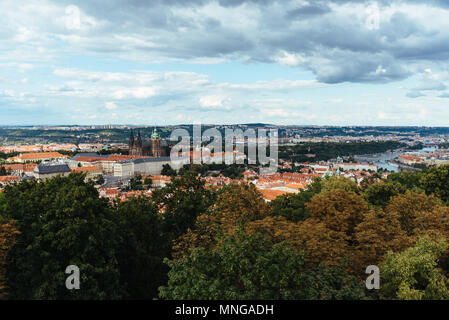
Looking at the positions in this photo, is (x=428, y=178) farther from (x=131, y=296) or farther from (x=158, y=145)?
Answer: (x=158, y=145)

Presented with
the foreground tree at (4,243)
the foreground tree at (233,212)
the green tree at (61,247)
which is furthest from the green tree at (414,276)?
the foreground tree at (4,243)

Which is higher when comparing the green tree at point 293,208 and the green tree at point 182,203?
the green tree at point 182,203

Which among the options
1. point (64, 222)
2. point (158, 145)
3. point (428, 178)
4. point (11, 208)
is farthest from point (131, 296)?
point (158, 145)

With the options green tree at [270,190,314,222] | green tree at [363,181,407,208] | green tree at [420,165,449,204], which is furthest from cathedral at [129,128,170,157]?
green tree at [363,181,407,208]

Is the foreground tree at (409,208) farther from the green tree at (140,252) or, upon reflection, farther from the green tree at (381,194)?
the green tree at (140,252)

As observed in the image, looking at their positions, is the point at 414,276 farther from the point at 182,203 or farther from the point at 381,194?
the point at 381,194

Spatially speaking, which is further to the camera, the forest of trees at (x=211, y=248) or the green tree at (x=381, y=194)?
the green tree at (x=381, y=194)

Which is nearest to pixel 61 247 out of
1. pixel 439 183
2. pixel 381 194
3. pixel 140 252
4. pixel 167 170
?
pixel 140 252
